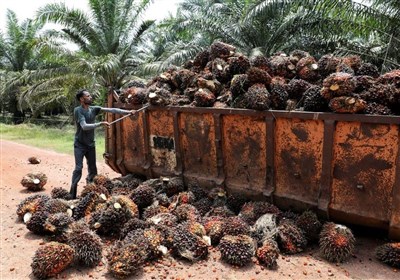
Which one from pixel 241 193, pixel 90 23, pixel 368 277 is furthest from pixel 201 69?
pixel 90 23

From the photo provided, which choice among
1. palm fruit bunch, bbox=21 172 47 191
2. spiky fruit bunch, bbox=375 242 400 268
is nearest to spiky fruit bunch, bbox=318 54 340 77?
spiky fruit bunch, bbox=375 242 400 268

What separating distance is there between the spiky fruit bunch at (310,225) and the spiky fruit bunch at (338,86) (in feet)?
4.20

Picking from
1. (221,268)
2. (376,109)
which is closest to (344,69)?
(376,109)

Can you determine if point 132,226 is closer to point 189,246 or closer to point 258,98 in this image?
point 189,246

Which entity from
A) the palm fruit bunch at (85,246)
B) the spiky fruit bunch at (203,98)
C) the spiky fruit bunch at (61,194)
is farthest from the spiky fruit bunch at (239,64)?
the spiky fruit bunch at (61,194)

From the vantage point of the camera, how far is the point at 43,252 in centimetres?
350

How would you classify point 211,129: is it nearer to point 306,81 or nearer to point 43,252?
point 306,81

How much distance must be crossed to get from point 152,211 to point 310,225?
1.84 metres

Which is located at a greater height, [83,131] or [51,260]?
[83,131]

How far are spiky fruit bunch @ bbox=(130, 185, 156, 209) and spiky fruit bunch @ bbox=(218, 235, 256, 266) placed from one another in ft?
4.48

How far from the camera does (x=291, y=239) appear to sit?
12.7 feet

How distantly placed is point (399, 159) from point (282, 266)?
1.49 meters

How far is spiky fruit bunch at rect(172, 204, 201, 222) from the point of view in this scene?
4.34 meters

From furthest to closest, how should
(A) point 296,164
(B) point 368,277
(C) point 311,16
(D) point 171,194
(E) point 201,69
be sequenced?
(C) point 311,16 → (E) point 201,69 → (D) point 171,194 → (A) point 296,164 → (B) point 368,277
